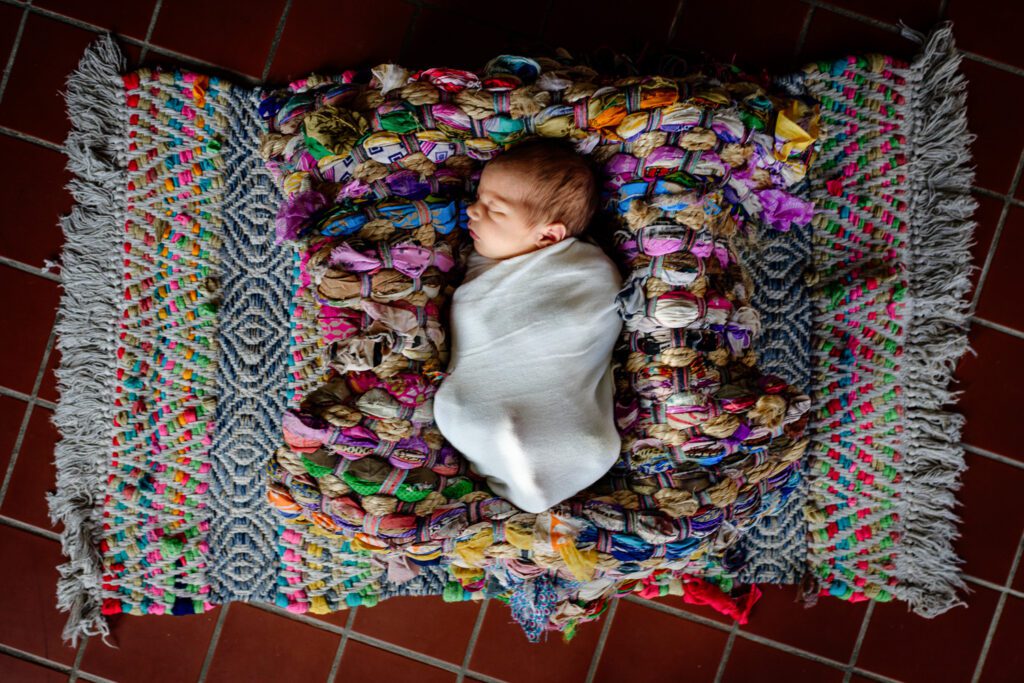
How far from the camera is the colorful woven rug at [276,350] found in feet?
3.82

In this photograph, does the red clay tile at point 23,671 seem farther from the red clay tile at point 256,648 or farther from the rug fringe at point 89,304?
the red clay tile at point 256,648

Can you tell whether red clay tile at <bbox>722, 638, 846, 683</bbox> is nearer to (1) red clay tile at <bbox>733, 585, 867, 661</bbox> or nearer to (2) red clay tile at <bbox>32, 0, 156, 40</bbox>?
(1) red clay tile at <bbox>733, 585, 867, 661</bbox>

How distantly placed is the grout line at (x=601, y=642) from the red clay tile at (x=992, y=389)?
26.8 inches

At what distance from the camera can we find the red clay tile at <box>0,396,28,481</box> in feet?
3.89

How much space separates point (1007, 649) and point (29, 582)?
5.56 ft

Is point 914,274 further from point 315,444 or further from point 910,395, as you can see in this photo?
point 315,444

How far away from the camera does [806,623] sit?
1241 mm

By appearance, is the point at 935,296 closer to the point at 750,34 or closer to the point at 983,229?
Result: the point at 983,229

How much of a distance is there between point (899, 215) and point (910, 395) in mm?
307

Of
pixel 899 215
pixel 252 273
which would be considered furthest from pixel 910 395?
pixel 252 273

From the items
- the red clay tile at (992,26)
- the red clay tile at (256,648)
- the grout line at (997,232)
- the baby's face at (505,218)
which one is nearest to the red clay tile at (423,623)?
the red clay tile at (256,648)

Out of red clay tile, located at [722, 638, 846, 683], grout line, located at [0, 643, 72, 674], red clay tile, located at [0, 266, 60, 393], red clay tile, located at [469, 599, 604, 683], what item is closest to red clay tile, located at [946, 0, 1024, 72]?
red clay tile, located at [722, 638, 846, 683]

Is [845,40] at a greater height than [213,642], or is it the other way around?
[845,40]

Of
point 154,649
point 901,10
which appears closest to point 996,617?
point 901,10
